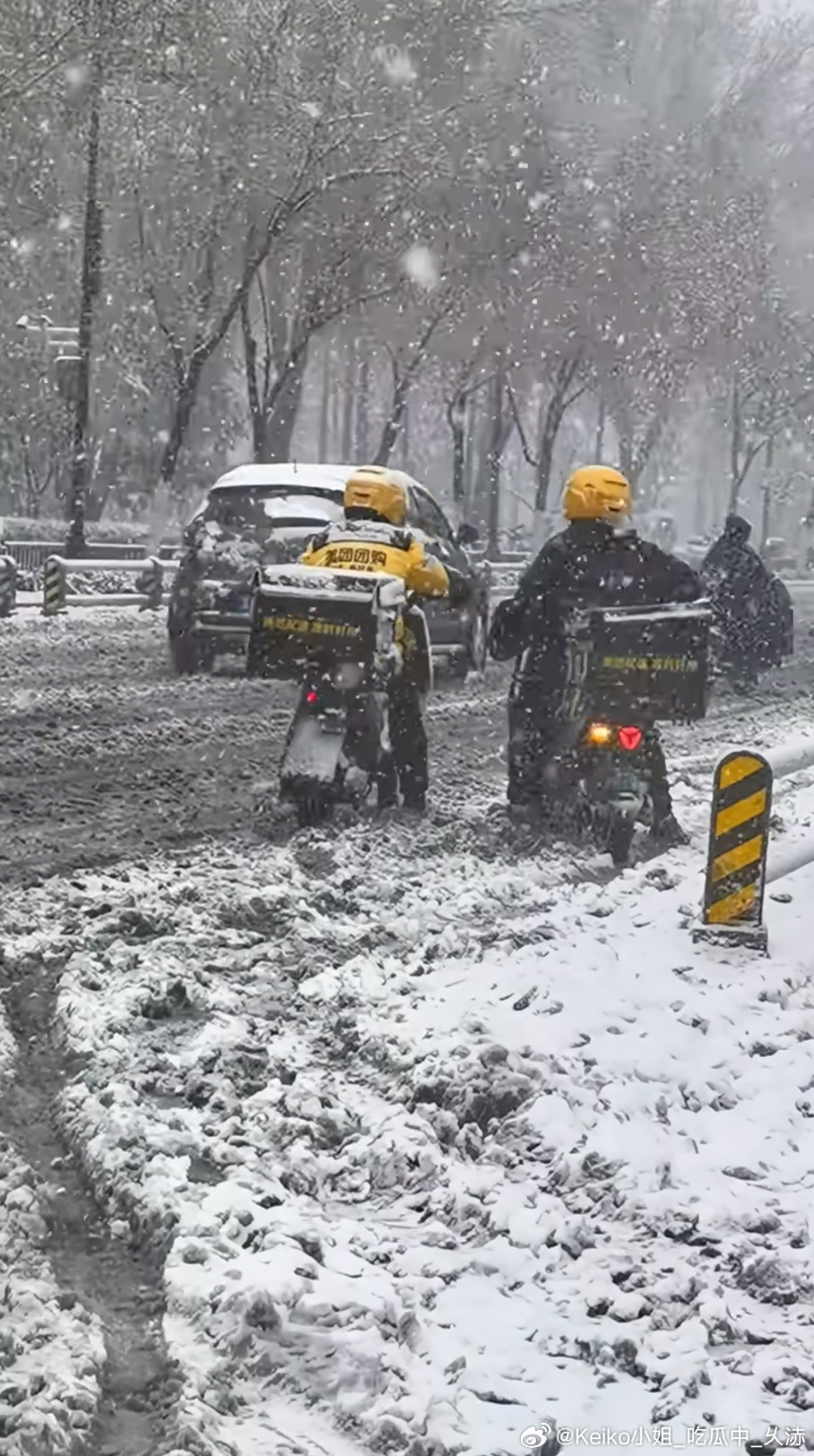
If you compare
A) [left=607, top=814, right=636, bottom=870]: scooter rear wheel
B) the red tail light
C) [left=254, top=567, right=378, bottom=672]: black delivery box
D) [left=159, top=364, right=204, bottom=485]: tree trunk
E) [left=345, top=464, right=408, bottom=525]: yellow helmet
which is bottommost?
[left=607, top=814, right=636, bottom=870]: scooter rear wheel

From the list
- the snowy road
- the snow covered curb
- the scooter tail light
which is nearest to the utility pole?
the scooter tail light

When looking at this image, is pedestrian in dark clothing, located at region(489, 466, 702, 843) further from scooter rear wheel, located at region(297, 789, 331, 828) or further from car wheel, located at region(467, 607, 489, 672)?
car wheel, located at region(467, 607, 489, 672)

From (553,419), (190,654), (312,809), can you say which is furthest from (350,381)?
(312,809)

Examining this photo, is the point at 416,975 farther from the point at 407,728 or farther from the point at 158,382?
the point at 158,382

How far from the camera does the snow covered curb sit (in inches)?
159

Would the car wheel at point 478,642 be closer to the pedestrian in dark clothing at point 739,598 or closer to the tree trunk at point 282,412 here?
the pedestrian in dark clothing at point 739,598

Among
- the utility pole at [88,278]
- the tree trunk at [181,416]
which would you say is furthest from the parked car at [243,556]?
the tree trunk at [181,416]

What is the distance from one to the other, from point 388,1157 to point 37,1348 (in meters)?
1.38

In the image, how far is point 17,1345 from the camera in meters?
3.95

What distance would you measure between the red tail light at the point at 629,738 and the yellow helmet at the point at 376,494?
6.06ft

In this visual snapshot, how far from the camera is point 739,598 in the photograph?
60.2 ft

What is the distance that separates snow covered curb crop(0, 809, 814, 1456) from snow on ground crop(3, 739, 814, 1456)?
0.03 feet

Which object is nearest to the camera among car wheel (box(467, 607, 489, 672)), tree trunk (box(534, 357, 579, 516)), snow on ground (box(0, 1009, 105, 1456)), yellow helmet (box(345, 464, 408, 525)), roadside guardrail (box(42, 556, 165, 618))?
snow on ground (box(0, 1009, 105, 1456))

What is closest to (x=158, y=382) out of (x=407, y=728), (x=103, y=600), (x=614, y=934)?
(x=103, y=600)
